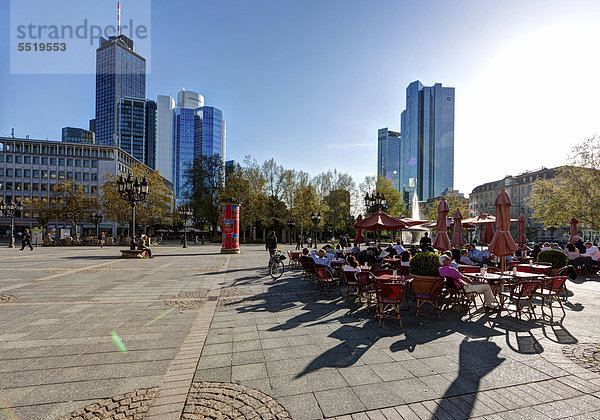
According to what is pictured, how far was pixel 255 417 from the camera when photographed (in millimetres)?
2859

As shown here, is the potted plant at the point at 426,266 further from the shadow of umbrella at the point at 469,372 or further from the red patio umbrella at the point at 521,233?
the red patio umbrella at the point at 521,233

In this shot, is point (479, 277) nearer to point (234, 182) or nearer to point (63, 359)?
point (63, 359)

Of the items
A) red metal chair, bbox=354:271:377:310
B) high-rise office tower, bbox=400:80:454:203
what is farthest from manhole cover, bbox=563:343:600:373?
high-rise office tower, bbox=400:80:454:203

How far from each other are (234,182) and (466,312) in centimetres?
3848

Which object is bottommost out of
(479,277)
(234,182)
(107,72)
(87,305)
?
(87,305)

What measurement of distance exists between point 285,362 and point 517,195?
287 ft

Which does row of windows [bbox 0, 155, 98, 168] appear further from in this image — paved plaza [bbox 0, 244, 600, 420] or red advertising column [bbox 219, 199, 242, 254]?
paved plaza [bbox 0, 244, 600, 420]

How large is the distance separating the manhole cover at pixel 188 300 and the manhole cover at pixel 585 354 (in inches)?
280

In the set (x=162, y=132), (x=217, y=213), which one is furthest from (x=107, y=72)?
(x=217, y=213)

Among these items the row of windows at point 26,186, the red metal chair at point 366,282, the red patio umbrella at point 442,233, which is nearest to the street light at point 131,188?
the red metal chair at point 366,282

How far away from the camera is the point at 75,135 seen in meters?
168

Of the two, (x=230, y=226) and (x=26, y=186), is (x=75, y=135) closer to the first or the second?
(x=26, y=186)

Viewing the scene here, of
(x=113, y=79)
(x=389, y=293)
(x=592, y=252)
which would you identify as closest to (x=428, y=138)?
(x=592, y=252)

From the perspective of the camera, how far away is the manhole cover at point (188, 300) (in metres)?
7.22
